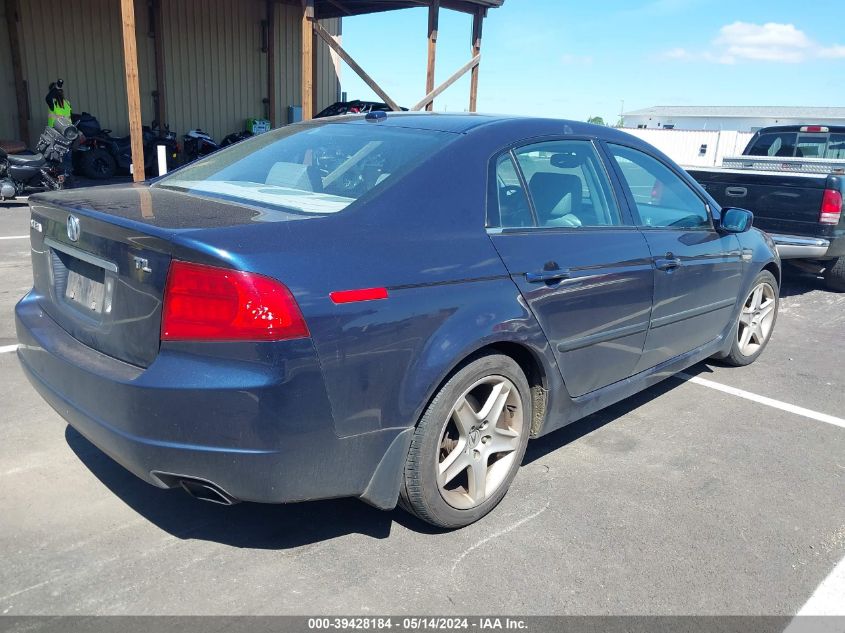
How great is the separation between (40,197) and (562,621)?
104 inches

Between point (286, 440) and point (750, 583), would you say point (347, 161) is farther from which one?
point (750, 583)

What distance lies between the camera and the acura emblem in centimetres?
266

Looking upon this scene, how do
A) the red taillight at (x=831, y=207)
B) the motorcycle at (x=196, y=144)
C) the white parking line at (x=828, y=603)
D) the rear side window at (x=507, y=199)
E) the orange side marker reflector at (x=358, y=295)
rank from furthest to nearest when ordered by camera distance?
1. the motorcycle at (x=196, y=144)
2. the red taillight at (x=831, y=207)
3. the rear side window at (x=507, y=199)
4. the white parking line at (x=828, y=603)
5. the orange side marker reflector at (x=358, y=295)

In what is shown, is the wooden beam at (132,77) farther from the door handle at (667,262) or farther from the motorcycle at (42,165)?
the door handle at (667,262)

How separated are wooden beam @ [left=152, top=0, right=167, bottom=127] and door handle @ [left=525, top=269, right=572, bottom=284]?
682 inches

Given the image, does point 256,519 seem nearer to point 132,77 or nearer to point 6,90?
point 132,77

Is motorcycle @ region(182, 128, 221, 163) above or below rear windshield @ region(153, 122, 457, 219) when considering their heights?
below

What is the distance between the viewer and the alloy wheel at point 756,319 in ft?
16.8

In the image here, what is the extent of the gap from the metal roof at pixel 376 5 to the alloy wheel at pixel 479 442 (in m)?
13.1

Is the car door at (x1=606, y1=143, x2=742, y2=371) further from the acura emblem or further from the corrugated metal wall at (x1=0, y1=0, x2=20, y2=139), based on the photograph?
the corrugated metal wall at (x1=0, y1=0, x2=20, y2=139)

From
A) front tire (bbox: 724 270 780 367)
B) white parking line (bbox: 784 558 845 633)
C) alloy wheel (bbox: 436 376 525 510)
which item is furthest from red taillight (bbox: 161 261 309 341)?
front tire (bbox: 724 270 780 367)

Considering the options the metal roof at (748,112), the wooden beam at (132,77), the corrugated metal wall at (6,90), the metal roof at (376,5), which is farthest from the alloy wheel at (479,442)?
the metal roof at (748,112)

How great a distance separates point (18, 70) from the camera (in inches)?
611

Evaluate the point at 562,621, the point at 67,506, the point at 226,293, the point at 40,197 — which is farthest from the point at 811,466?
the point at 40,197
